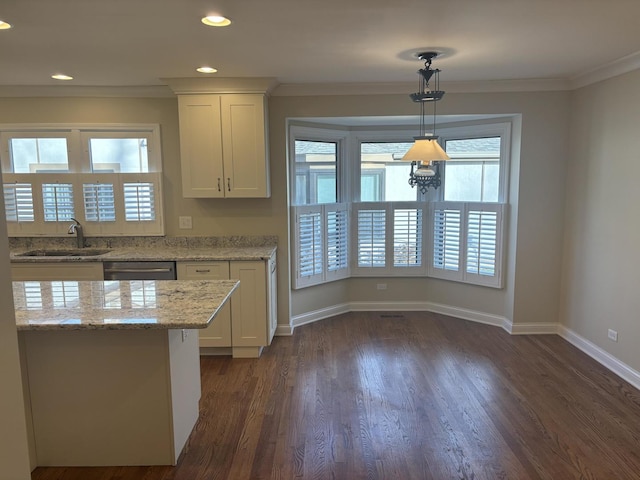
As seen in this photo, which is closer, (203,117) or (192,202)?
(203,117)

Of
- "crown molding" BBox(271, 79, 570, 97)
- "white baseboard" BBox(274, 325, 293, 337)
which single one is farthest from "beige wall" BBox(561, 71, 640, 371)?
"white baseboard" BBox(274, 325, 293, 337)

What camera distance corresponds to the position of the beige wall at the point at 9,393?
112 centimetres

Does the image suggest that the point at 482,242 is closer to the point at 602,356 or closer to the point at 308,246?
the point at 602,356

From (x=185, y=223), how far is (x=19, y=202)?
162 cm

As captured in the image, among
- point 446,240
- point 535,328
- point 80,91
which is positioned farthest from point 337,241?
point 80,91

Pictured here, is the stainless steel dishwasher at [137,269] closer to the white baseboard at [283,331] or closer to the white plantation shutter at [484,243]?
the white baseboard at [283,331]

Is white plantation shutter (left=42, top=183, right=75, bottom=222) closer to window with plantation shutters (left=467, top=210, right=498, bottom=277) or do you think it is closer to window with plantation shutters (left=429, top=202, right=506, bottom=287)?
window with plantation shutters (left=429, top=202, right=506, bottom=287)

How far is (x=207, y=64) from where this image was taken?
3455 millimetres

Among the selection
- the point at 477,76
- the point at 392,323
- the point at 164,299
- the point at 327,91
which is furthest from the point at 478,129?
the point at 164,299

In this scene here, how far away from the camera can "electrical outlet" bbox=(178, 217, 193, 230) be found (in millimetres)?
4457

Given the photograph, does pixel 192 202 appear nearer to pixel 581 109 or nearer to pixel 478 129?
pixel 478 129

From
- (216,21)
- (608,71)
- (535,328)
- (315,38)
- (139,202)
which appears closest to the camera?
(216,21)

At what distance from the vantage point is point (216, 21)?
96.3 inches

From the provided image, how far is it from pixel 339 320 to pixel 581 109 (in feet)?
10.5
